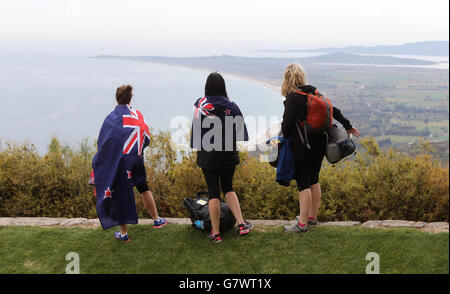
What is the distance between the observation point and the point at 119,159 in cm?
417

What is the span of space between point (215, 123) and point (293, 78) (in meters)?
1.03

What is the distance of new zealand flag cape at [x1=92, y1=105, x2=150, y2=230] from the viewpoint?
4.19 meters

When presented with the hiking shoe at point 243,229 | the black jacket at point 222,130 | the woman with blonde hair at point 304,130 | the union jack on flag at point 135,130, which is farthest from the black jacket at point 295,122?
the union jack on flag at point 135,130

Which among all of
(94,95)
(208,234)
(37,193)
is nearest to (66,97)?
(94,95)

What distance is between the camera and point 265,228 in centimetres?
464

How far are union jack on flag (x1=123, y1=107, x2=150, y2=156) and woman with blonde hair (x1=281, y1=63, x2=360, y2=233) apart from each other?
170cm

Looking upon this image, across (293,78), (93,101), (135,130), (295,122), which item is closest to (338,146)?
(295,122)

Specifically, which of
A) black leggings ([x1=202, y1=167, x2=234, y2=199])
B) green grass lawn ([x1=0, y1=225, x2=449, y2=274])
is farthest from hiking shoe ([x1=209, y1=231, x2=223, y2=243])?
black leggings ([x1=202, y1=167, x2=234, y2=199])

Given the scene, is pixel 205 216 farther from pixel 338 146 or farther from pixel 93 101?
pixel 93 101

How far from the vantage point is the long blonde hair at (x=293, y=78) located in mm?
4012

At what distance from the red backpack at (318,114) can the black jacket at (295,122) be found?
5 cm

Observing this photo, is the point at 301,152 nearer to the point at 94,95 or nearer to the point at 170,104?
the point at 170,104

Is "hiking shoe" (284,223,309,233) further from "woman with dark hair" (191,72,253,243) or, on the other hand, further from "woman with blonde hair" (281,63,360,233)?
"woman with dark hair" (191,72,253,243)

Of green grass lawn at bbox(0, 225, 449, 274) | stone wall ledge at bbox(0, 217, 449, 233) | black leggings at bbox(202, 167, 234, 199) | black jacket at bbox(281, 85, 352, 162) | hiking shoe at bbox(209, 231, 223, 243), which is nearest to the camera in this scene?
green grass lawn at bbox(0, 225, 449, 274)
